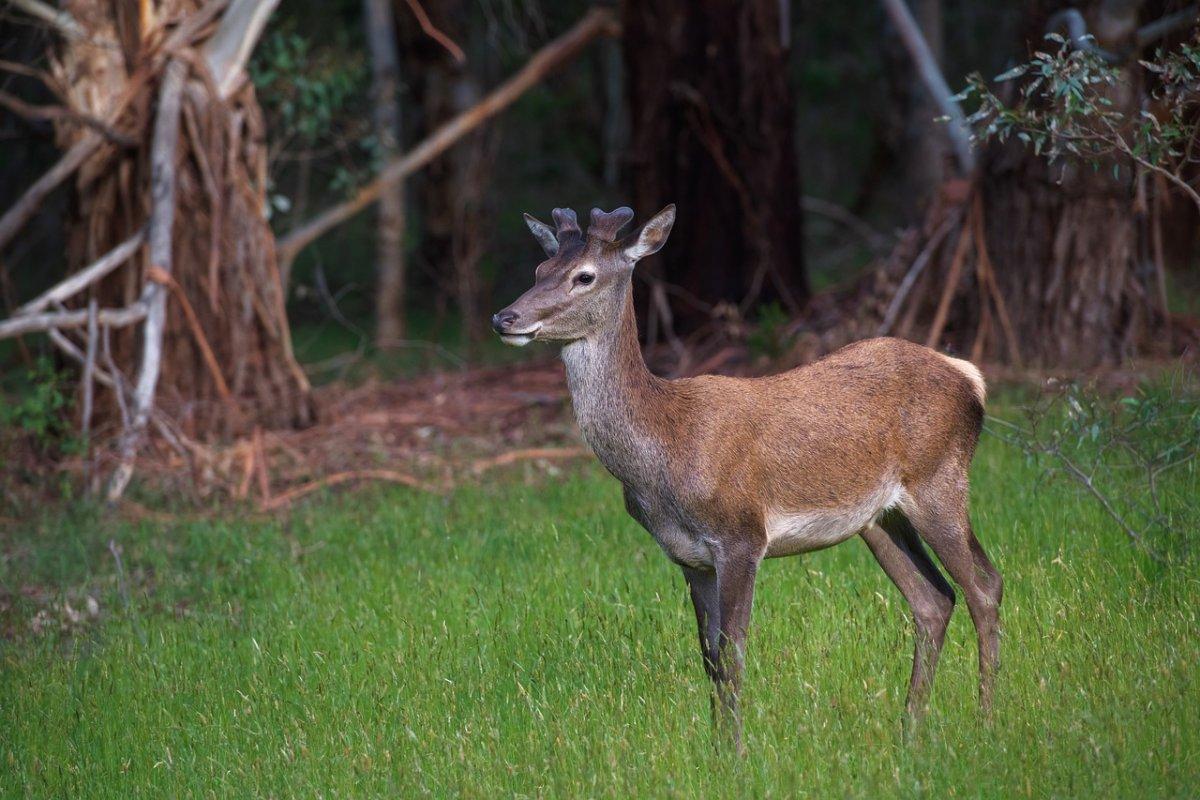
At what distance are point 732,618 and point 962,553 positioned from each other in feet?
3.50

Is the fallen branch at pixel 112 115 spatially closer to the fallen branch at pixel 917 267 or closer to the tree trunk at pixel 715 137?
the tree trunk at pixel 715 137

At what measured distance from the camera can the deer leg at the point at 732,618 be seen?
220 inches

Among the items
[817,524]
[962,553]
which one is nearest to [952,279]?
[962,553]

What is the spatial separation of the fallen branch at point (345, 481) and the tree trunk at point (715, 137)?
4183 millimetres

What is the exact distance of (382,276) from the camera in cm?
1720

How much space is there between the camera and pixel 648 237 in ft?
19.5

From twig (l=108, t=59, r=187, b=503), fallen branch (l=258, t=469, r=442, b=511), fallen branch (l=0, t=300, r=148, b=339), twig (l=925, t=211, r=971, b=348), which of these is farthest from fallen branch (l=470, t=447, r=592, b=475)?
twig (l=925, t=211, r=971, b=348)

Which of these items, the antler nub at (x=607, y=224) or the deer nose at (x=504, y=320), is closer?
the deer nose at (x=504, y=320)

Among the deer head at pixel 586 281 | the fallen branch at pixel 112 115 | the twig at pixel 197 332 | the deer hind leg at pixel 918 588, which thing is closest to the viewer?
the deer head at pixel 586 281

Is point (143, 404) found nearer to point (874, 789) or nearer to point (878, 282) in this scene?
point (878, 282)

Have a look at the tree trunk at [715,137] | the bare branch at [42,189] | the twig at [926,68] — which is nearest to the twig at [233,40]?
the bare branch at [42,189]

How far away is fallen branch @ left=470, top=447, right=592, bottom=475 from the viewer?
34.6 ft

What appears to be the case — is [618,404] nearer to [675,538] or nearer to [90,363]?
[675,538]

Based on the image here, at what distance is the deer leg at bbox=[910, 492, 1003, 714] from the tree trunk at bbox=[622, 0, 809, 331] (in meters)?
7.48
